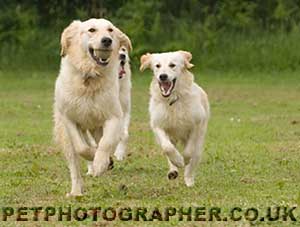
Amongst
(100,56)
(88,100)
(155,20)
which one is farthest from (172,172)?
(155,20)

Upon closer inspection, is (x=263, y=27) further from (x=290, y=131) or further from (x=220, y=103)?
(x=290, y=131)

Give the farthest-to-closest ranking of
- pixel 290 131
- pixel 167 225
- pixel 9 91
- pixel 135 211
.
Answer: pixel 9 91 < pixel 290 131 < pixel 135 211 < pixel 167 225

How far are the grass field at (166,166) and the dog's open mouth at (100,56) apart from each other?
1141 millimetres

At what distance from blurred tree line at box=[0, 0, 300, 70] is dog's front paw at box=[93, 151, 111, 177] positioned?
1682 centimetres

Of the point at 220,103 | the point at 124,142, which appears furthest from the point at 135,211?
the point at 220,103

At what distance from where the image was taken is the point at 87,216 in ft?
27.3

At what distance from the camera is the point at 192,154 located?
10594 mm

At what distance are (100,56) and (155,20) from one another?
1772 centimetres

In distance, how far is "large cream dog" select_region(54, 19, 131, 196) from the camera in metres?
9.48

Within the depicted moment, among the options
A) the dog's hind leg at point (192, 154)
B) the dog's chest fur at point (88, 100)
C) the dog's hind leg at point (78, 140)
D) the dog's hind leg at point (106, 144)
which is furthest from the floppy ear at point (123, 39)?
the dog's hind leg at point (192, 154)

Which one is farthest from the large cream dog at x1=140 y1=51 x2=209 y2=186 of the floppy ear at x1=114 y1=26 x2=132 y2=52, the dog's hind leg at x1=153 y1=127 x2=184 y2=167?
the floppy ear at x1=114 y1=26 x2=132 y2=52

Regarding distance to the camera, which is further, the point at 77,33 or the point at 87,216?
the point at 77,33

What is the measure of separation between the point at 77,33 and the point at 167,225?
2433 millimetres

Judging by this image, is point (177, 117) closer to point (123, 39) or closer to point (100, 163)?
point (123, 39)
